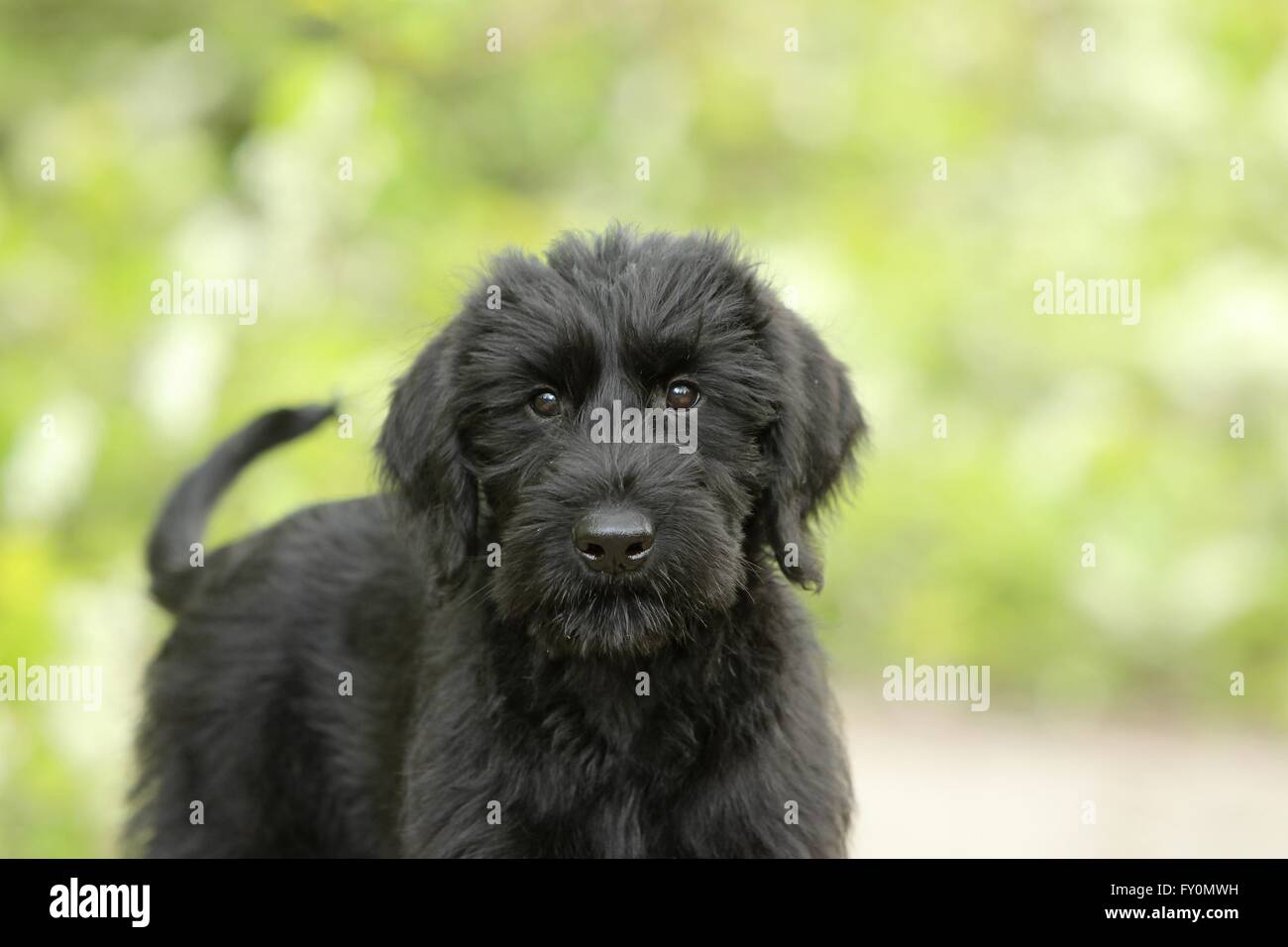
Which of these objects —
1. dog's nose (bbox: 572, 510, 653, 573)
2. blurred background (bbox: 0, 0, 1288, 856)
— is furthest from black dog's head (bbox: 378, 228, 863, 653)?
blurred background (bbox: 0, 0, 1288, 856)

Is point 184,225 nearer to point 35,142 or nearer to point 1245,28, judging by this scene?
point 35,142

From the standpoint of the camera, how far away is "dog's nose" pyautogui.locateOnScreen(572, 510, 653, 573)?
348 cm

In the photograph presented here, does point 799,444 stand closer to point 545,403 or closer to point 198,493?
point 545,403

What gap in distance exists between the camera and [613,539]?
3.48 metres

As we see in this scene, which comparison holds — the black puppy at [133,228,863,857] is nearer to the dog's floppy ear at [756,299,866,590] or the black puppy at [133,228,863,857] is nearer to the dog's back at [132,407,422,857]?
the dog's floppy ear at [756,299,866,590]

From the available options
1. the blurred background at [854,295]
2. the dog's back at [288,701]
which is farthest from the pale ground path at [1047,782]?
the dog's back at [288,701]

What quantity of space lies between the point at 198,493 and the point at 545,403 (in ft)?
5.95

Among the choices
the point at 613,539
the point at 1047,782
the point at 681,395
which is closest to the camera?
the point at 613,539

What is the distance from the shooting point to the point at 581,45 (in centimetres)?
943

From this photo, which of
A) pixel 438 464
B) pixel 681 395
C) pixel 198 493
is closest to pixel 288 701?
pixel 198 493

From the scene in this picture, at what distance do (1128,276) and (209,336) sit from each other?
17.2 ft

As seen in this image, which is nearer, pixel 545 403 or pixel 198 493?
pixel 545 403

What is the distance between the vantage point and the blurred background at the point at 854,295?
6.78 m

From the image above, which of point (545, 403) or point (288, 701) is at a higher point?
point (545, 403)
